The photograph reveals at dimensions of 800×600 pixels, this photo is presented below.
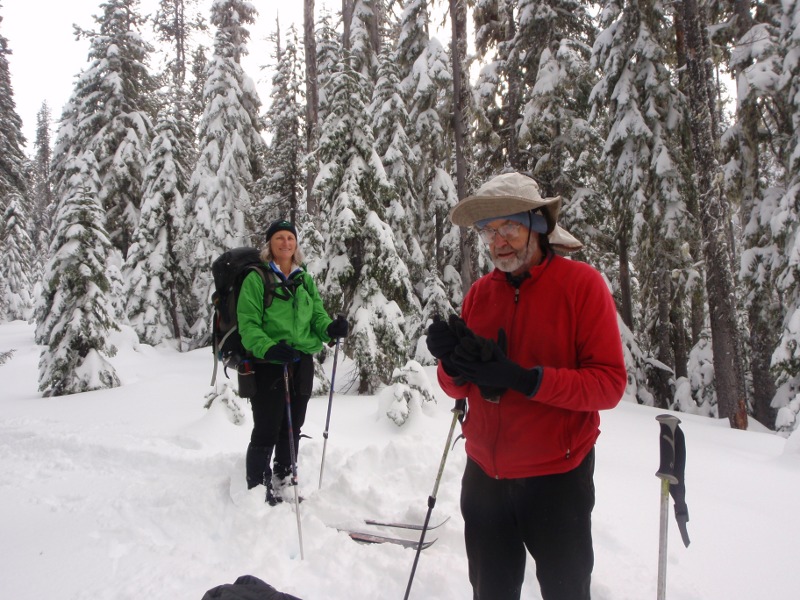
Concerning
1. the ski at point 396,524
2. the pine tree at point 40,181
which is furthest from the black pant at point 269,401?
the pine tree at point 40,181

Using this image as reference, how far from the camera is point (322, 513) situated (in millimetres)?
4449

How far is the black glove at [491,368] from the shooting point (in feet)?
6.23

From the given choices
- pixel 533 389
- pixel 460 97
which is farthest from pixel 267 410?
pixel 460 97

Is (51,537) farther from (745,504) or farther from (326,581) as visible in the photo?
(745,504)

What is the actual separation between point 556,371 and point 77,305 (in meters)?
13.7

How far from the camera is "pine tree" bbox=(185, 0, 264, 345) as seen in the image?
63.1 ft

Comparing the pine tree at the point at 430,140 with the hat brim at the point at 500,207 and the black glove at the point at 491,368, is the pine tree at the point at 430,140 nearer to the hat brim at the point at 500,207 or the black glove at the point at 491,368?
the hat brim at the point at 500,207

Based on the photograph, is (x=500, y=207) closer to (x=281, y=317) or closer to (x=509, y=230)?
(x=509, y=230)

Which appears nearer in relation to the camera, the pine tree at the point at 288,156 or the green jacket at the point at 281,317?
the green jacket at the point at 281,317

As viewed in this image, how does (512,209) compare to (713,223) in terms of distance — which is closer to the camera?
(512,209)

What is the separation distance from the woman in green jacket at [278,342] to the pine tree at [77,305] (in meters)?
9.89

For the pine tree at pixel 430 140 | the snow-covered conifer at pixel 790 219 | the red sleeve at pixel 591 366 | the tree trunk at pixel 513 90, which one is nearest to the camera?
the red sleeve at pixel 591 366

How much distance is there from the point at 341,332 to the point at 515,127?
11164 millimetres

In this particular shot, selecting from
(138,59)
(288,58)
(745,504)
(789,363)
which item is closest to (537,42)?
(789,363)
